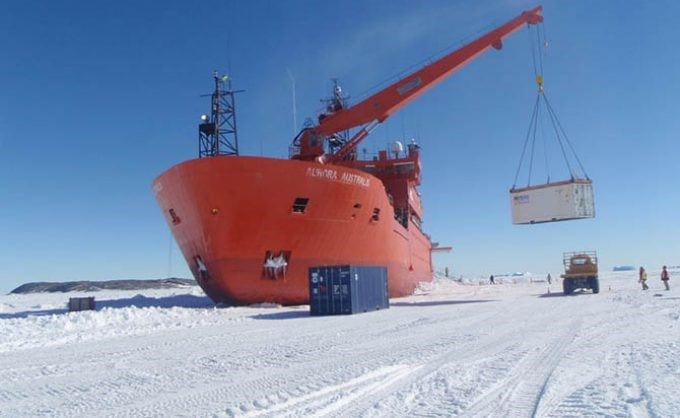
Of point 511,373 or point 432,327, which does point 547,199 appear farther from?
point 511,373

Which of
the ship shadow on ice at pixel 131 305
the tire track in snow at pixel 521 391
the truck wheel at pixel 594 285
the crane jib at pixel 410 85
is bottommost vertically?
the tire track in snow at pixel 521 391

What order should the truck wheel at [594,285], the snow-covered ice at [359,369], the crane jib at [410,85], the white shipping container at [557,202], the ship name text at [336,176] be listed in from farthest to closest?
the truck wheel at [594,285], the crane jib at [410,85], the white shipping container at [557,202], the ship name text at [336,176], the snow-covered ice at [359,369]

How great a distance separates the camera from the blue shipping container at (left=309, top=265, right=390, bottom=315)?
64.4 feet

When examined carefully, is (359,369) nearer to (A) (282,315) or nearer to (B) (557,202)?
(A) (282,315)

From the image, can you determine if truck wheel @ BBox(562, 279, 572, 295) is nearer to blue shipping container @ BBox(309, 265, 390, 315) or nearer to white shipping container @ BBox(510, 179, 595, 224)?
white shipping container @ BBox(510, 179, 595, 224)

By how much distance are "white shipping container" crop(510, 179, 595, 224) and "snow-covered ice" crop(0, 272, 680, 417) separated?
430 inches

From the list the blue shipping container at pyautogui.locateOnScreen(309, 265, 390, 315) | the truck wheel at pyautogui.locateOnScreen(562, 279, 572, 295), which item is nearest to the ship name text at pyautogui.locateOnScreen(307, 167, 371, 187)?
the blue shipping container at pyautogui.locateOnScreen(309, 265, 390, 315)

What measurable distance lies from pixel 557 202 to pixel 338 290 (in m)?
12.9

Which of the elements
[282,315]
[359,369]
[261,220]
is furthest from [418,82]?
[359,369]

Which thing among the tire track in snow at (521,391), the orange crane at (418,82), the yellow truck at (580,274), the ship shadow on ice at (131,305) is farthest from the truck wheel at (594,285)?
the tire track in snow at (521,391)

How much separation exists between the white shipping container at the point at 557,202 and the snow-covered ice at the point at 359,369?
10918 millimetres

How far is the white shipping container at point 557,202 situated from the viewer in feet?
84.6

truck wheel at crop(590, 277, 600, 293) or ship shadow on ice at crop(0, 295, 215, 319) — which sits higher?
truck wheel at crop(590, 277, 600, 293)

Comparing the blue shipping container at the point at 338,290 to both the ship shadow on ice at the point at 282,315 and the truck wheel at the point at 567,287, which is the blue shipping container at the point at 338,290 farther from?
the truck wheel at the point at 567,287
